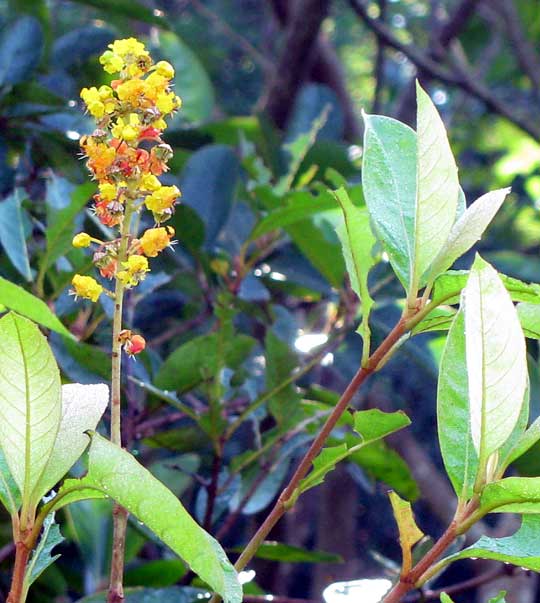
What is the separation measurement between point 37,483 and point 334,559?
640 mm

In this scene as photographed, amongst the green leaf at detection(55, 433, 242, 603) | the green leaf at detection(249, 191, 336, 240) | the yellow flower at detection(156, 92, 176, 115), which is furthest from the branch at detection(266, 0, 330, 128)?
the green leaf at detection(55, 433, 242, 603)

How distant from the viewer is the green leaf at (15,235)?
3.19ft

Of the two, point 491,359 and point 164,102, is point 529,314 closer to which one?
point 491,359

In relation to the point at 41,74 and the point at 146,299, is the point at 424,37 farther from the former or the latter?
the point at 146,299

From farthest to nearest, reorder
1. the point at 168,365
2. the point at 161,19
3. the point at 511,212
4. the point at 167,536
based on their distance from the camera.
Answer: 1. the point at 511,212
2. the point at 161,19
3. the point at 168,365
4. the point at 167,536

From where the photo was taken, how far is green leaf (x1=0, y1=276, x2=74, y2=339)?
631 mm

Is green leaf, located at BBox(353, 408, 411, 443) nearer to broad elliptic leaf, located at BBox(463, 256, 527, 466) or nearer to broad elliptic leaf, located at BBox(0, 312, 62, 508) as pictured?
Answer: broad elliptic leaf, located at BBox(463, 256, 527, 466)

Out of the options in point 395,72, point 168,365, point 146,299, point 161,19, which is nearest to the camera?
point 168,365

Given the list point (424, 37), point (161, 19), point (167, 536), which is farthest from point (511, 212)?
point (167, 536)

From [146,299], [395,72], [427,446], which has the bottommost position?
[427,446]

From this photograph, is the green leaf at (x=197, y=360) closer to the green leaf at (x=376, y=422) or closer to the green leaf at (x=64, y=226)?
the green leaf at (x=64, y=226)

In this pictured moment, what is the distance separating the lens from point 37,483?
551mm

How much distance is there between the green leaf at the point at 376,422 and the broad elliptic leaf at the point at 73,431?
18 cm

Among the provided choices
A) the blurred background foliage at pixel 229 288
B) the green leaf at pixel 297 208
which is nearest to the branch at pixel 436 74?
the blurred background foliage at pixel 229 288
